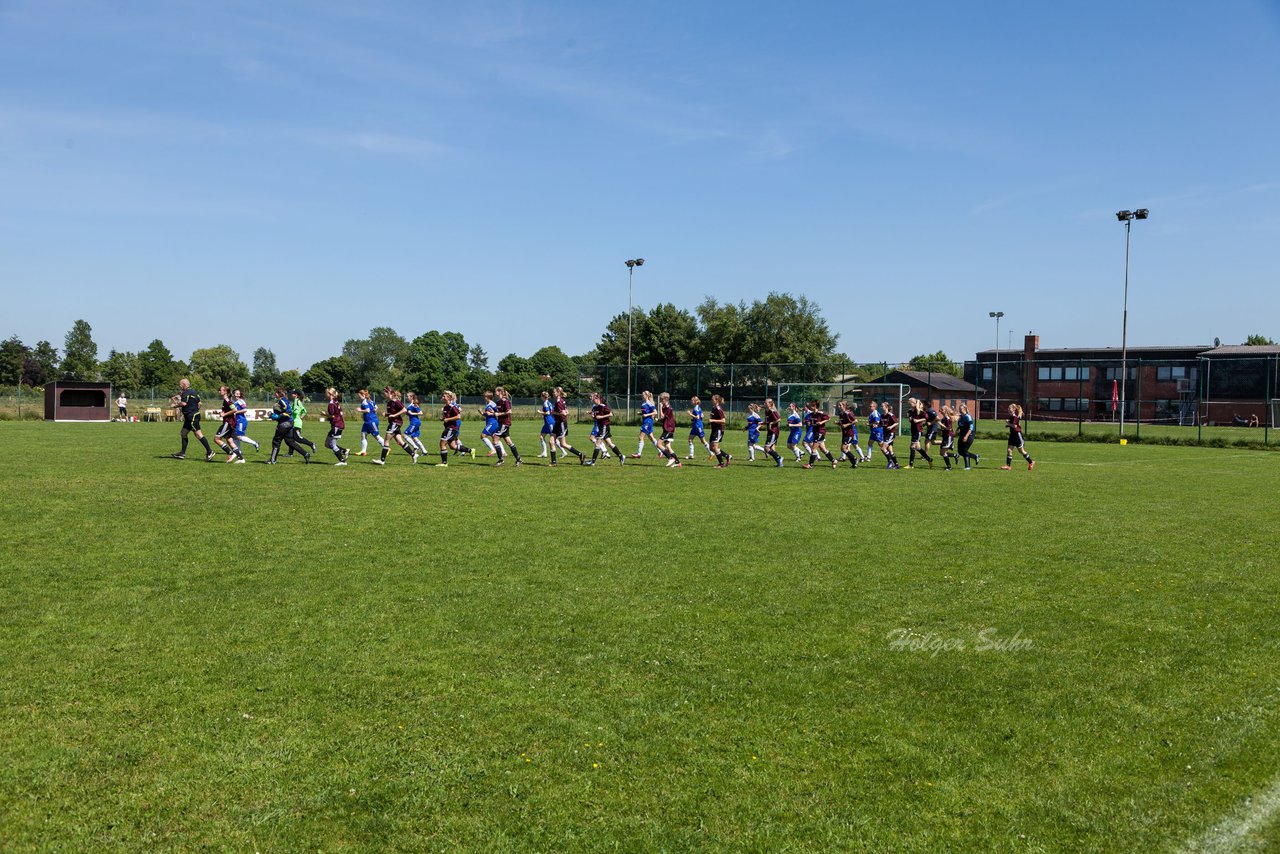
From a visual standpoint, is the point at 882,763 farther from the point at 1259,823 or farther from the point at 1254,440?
the point at 1254,440

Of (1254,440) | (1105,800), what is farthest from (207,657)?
(1254,440)

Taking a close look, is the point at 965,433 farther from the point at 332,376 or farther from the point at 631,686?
the point at 332,376

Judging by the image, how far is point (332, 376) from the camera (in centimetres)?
14488

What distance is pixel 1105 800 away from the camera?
186 inches

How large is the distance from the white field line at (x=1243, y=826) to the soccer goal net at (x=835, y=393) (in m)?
48.2

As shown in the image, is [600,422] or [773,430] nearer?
[600,422]

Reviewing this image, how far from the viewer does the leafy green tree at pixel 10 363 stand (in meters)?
125

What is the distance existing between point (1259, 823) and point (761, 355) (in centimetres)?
8570

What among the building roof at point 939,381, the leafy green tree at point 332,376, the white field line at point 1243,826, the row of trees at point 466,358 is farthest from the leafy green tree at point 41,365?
the white field line at point 1243,826

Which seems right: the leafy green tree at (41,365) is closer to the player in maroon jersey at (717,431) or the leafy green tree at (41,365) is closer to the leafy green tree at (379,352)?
the leafy green tree at (379,352)

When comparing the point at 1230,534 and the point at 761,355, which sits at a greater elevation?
the point at 761,355

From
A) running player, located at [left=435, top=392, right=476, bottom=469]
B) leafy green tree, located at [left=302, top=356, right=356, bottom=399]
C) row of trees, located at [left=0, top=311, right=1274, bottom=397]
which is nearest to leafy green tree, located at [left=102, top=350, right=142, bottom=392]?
row of trees, located at [left=0, top=311, right=1274, bottom=397]

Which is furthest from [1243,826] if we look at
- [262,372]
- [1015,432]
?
[262,372]

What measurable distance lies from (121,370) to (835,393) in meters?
111
